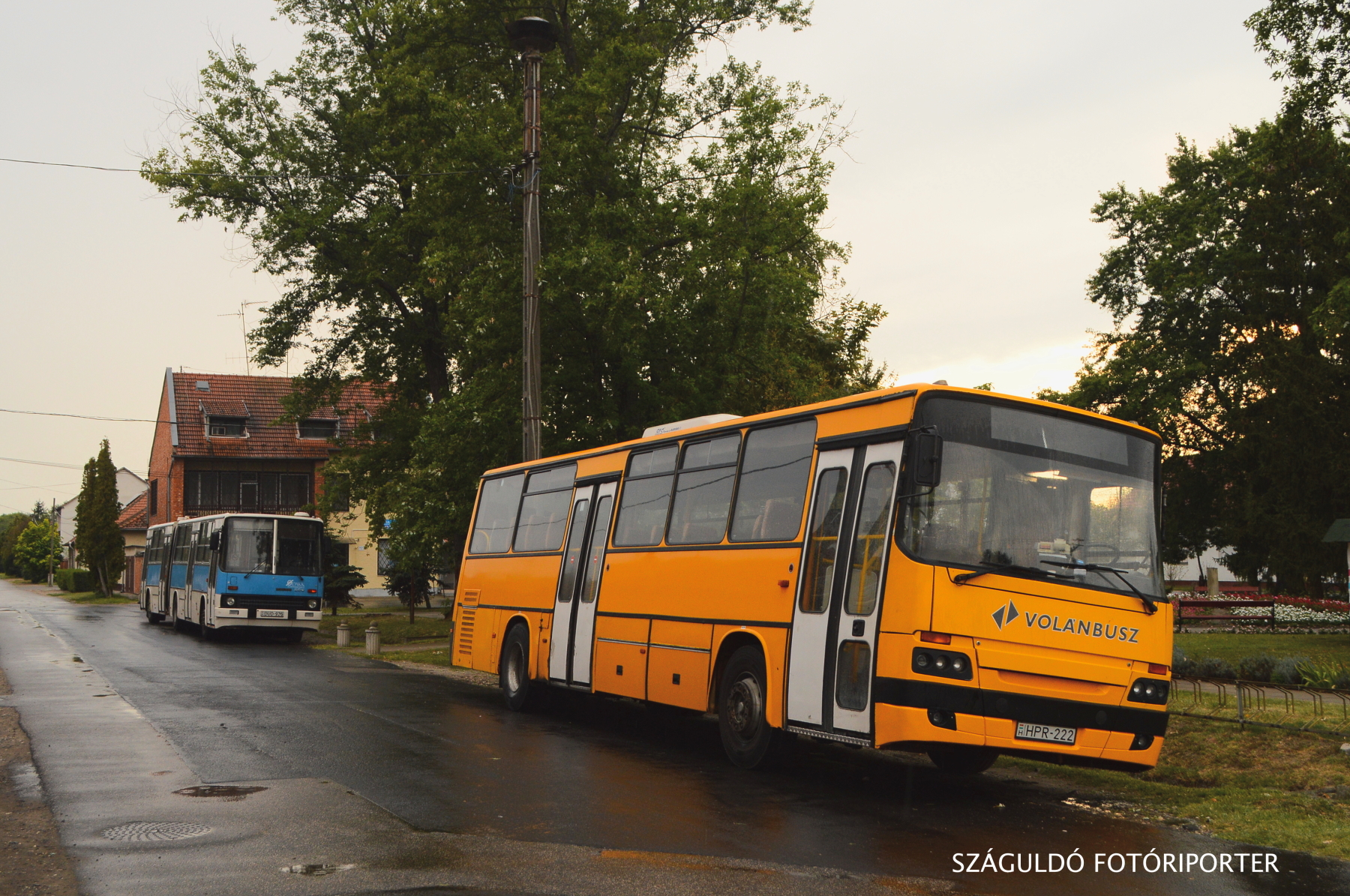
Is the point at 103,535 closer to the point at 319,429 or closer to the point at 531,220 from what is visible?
the point at 319,429

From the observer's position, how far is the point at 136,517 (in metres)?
86.1

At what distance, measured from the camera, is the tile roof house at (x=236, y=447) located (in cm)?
6756

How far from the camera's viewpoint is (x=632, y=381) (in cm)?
2309

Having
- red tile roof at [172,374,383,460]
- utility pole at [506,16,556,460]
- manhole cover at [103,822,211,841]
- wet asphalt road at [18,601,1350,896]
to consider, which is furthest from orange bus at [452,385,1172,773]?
red tile roof at [172,374,383,460]

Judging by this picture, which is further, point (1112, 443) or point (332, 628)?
point (332, 628)

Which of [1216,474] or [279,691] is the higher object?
[1216,474]

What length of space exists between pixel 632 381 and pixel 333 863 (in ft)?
54.8

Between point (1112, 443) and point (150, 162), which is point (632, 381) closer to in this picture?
point (1112, 443)

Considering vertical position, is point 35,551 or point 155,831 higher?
point 155,831

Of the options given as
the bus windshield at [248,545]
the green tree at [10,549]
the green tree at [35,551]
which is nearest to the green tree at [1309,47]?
the bus windshield at [248,545]

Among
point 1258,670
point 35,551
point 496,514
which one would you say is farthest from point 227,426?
point 35,551

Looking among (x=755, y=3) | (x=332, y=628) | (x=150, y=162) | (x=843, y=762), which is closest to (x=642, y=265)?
(x=755, y=3)

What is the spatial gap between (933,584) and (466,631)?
10.6 meters

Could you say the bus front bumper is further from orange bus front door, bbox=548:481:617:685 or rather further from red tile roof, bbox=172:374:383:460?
red tile roof, bbox=172:374:383:460
